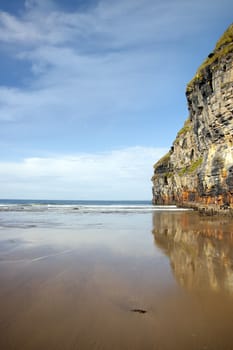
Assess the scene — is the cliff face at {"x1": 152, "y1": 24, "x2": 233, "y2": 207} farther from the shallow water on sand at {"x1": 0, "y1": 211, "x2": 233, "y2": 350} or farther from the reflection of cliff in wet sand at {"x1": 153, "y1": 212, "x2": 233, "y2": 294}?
the shallow water on sand at {"x1": 0, "y1": 211, "x2": 233, "y2": 350}

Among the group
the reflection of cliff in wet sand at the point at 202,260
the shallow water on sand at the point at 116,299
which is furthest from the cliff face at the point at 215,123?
the shallow water on sand at the point at 116,299

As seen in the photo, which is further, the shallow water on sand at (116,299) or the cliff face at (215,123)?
the cliff face at (215,123)

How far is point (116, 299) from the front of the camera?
20.9 feet

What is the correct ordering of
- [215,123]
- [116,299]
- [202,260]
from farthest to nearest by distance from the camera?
1. [215,123]
2. [202,260]
3. [116,299]

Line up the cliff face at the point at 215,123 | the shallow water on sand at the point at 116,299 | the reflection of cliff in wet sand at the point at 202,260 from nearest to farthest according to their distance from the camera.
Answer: the shallow water on sand at the point at 116,299 < the reflection of cliff in wet sand at the point at 202,260 < the cliff face at the point at 215,123

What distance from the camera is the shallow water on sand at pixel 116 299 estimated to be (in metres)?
4.57

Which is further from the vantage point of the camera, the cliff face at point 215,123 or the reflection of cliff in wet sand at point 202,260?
the cliff face at point 215,123

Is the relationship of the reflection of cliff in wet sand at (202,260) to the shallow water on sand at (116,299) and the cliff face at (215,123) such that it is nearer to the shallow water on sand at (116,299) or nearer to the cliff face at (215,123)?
the shallow water on sand at (116,299)

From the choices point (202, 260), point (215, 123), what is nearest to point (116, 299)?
point (202, 260)

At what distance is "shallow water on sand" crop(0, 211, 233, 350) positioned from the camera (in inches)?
180

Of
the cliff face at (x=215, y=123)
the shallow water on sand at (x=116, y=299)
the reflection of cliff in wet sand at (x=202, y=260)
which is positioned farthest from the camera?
the cliff face at (x=215, y=123)

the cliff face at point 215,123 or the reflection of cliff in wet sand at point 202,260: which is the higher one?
the cliff face at point 215,123

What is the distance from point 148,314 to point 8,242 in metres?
11.1

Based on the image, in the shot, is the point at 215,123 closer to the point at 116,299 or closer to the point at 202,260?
the point at 202,260
